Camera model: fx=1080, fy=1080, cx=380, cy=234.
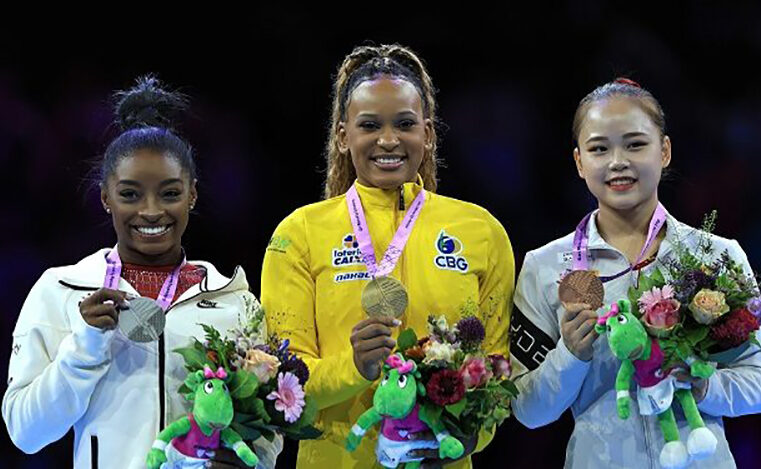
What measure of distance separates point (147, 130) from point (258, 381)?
0.96 metres

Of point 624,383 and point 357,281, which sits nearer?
point 624,383

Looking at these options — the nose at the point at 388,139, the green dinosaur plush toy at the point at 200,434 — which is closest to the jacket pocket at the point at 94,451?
the green dinosaur plush toy at the point at 200,434

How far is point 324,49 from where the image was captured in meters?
5.19

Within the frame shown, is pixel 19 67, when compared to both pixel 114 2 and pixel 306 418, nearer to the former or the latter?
pixel 114 2

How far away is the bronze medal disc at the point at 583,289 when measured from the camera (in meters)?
2.98

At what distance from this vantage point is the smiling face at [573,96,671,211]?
128 inches

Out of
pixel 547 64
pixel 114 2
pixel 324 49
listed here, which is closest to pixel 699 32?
pixel 547 64

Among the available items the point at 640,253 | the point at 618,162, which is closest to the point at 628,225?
the point at 640,253

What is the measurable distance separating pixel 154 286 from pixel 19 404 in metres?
0.51

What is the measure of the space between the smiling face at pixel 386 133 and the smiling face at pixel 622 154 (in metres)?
0.53

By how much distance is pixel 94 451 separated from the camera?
2.96 meters

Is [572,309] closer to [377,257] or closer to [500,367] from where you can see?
[500,367]

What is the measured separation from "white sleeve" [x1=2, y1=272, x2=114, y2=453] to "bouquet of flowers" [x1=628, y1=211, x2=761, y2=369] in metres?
1.45

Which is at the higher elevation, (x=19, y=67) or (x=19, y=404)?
(x=19, y=67)
